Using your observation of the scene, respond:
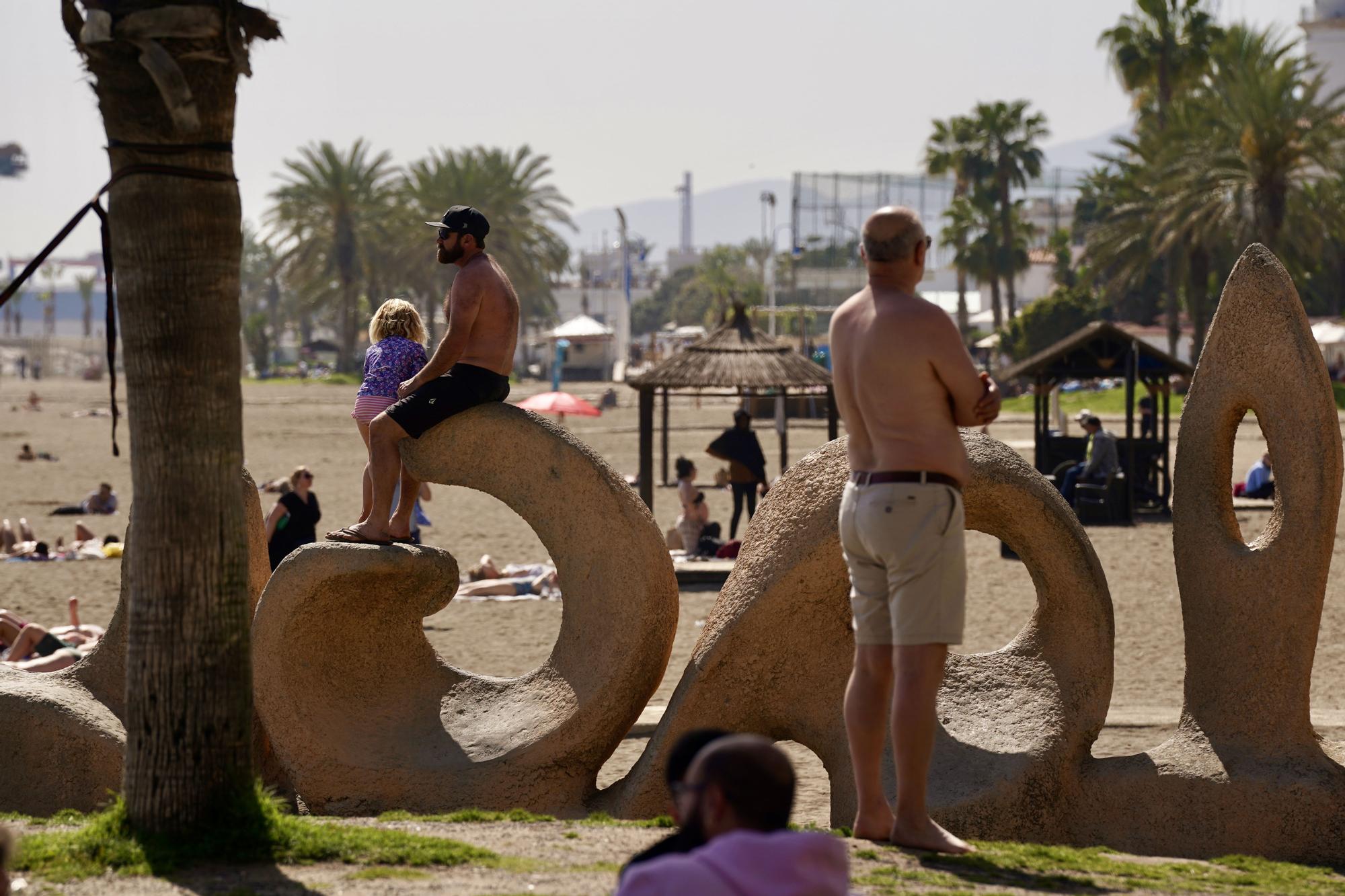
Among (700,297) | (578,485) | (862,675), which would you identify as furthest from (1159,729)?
(700,297)

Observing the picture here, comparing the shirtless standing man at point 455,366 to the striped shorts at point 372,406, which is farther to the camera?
the striped shorts at point 372,406

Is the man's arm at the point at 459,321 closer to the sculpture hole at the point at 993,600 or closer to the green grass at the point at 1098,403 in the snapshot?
the sculpture hole at the point at 993,600

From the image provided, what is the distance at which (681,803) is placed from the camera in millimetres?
3518

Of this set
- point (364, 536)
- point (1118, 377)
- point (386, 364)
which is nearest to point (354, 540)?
point (364, 536)

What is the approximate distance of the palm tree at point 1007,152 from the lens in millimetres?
63156

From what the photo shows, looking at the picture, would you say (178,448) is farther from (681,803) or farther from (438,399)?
(681,803)

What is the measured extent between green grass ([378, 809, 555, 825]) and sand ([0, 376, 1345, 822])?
1.24m

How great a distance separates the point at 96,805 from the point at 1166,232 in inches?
1677

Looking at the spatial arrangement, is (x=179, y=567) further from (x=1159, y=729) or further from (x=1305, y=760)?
(x=1159, y=729)

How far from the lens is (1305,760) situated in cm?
691

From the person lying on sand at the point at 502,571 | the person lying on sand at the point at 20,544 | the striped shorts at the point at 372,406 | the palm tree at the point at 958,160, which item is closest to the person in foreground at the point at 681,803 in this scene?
the striped shorts at the point at 372,406

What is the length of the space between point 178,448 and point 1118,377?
60.6ft

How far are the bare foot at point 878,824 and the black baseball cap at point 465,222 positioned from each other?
309 centimetres

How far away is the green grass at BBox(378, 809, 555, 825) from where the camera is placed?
637 centimetres
